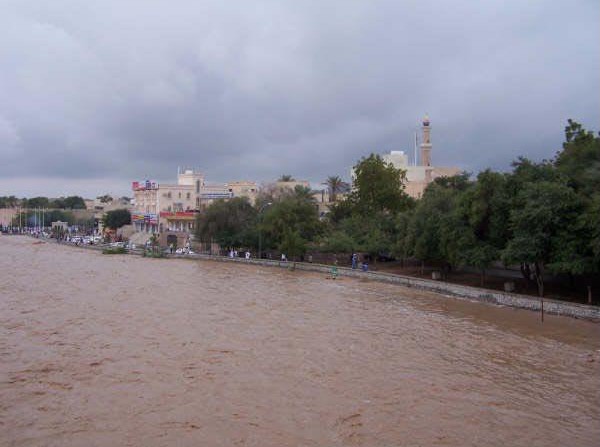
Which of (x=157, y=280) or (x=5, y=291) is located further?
(x=157, y=280)

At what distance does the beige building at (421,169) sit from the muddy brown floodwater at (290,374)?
48.1 m

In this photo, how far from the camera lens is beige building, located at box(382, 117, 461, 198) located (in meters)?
74.1

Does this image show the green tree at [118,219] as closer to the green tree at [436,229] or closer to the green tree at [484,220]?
the green tree at [436,229]

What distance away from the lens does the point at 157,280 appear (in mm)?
37469

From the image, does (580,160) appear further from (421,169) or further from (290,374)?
(421,169)

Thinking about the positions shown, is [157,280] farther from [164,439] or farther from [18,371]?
[164,439]

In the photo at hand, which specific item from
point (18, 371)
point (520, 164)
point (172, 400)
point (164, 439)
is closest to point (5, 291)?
point (18, 371)

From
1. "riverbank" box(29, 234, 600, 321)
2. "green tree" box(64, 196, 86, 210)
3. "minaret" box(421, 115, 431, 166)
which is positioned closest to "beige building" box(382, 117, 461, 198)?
"minaret" box(421, 115, 431, 166)

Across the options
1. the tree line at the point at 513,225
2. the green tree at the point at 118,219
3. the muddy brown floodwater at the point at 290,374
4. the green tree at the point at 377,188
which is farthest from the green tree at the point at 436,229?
the green tree at the point at 118,219

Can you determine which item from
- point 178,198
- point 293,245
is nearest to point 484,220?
point 293,245

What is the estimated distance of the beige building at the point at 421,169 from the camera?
243ft

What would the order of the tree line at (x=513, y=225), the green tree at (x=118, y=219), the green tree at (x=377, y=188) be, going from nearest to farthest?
the tree line at (x=513, y=225), the green tree at (x=377, y=188), the green tree at (x=118, y=219)

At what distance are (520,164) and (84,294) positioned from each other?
977 inches

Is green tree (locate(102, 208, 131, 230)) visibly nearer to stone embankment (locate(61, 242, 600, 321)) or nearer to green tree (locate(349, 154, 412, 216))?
green tree (locate(349, 154, 412, 216))
